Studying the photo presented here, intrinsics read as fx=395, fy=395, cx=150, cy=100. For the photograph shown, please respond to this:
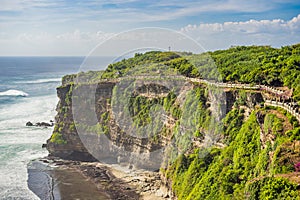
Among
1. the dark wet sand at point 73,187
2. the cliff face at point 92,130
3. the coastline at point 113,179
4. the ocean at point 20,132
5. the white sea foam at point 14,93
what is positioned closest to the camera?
the coastline at point 113,179

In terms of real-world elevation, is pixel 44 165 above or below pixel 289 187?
below

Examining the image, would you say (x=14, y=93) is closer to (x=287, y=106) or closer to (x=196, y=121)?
(x=196, y=121)

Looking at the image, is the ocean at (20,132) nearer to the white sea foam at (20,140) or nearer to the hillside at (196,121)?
the white sea foam at (20,140)

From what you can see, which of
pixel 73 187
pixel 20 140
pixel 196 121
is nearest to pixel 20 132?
pixel 20 140

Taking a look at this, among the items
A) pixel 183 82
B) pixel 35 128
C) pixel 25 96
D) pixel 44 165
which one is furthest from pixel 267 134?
pixel 25 96

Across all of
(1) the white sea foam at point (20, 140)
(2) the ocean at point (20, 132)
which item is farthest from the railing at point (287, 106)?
(1) the white sea foam at point (20, 140)

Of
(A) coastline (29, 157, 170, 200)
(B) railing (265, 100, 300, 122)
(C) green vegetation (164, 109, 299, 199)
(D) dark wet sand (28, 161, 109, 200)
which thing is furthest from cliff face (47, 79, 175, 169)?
(B) railing (265, 100, 300, 122)

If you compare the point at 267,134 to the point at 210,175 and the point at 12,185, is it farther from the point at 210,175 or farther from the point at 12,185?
the point at 12,185
